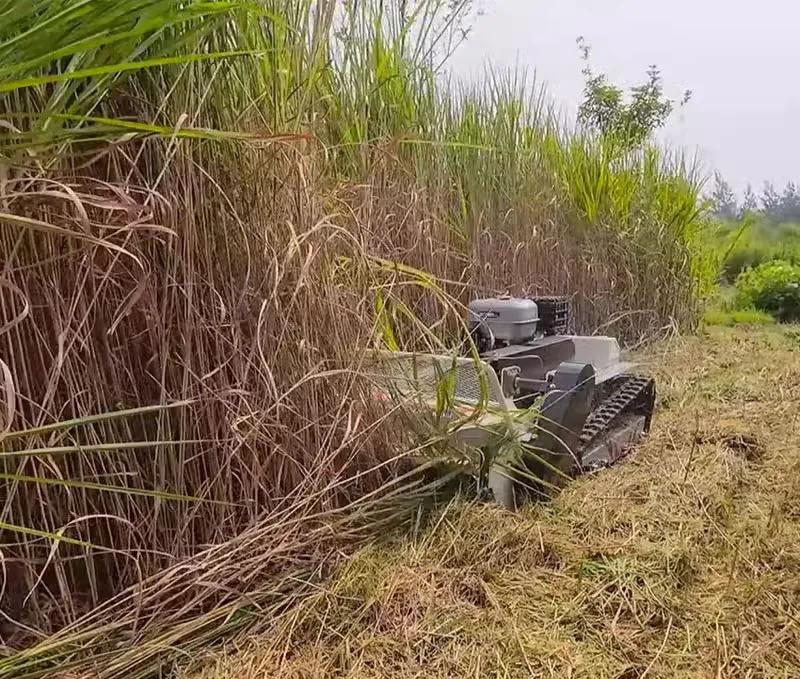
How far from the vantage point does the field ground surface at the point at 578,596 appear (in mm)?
1363

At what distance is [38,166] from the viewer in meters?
1.17

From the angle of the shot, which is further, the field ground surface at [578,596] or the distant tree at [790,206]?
the distant tree at [790,206]

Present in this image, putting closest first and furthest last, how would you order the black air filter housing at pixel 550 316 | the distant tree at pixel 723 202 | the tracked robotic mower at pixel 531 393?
the tracked robotic mower at pixel 531 393
the black air filter housing at pixel 550 316
the distant tree at pixel 723 202

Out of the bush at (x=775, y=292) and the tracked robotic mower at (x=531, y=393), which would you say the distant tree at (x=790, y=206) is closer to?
the bush at (x=775, y=292)

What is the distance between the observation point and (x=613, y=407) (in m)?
2.71

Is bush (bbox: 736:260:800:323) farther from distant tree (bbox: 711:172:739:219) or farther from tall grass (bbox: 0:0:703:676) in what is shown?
tall grass (bbox: 0:0:703:676)

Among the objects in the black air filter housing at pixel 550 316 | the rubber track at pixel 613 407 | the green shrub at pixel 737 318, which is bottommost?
the green shrub at pixel 737 318

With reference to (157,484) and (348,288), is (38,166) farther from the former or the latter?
(348,288)

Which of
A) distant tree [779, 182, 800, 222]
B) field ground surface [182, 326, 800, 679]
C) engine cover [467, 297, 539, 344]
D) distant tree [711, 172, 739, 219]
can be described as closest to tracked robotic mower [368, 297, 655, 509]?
engine cover [467, 297, 539, 344]

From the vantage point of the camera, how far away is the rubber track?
7.97ft

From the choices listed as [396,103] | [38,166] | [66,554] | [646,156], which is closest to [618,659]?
[66,554]

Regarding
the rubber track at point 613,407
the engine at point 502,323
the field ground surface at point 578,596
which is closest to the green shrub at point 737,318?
the rubber track at point 613,407

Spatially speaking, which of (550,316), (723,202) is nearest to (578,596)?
(550,316)

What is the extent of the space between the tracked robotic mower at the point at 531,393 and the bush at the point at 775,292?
5.54m
